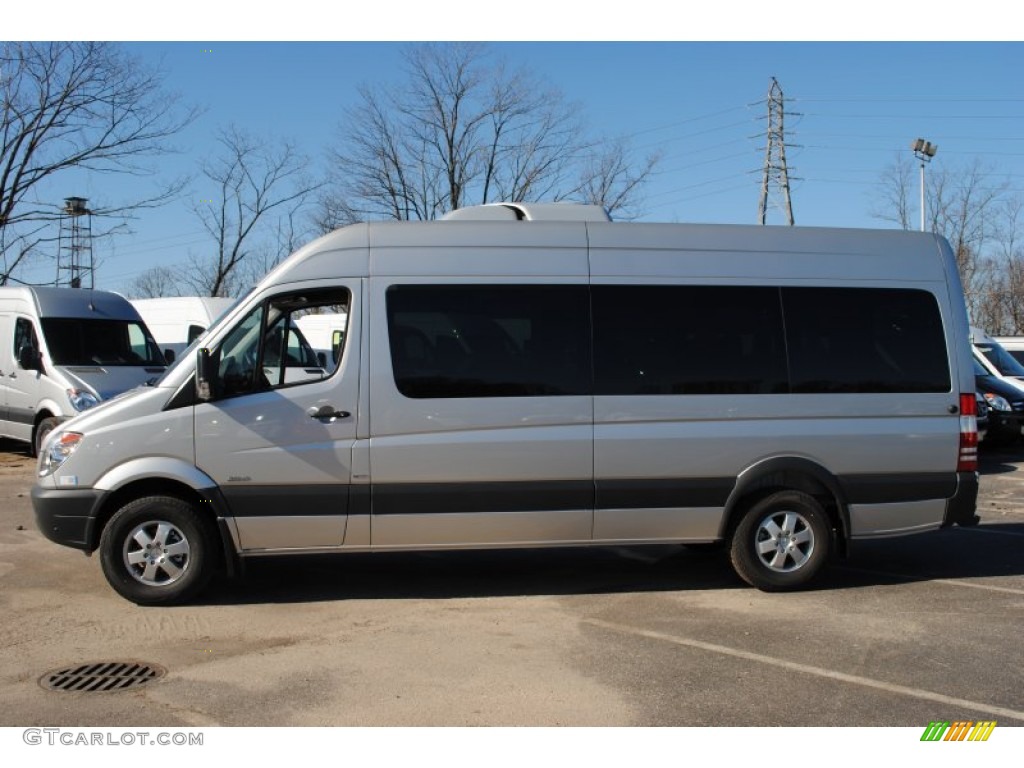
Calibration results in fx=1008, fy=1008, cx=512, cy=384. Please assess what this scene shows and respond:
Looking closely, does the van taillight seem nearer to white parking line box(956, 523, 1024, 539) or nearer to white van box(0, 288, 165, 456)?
white parking line box(956, 523, 1024, 539)

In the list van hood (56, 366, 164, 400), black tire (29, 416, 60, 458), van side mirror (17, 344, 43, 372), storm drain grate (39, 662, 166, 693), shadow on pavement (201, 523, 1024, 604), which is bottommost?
storm drain grate (39, 662, 166, 693)

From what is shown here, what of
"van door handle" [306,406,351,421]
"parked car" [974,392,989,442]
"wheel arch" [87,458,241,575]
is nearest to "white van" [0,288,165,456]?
"wheel arch" [87,458,241,575]

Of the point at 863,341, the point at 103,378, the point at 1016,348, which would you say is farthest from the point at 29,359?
the point at 1016,348

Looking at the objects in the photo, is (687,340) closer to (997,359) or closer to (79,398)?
(79,398)

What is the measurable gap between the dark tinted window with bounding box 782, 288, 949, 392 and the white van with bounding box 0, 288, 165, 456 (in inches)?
395

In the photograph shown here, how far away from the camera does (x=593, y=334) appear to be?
24.0ft

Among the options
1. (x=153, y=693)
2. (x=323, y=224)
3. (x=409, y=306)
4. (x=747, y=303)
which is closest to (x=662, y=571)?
(x=747, y=303)

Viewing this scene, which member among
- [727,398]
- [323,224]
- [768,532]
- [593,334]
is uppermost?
[323,224]

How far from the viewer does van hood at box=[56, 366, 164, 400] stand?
1405 centimetres

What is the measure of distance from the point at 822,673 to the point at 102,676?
404 cm

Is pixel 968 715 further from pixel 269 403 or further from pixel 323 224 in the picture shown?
pixel 323 224

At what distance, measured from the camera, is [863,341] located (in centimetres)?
758

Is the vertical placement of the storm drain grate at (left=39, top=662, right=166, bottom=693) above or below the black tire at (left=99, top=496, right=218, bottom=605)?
below

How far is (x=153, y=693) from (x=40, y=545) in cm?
453
